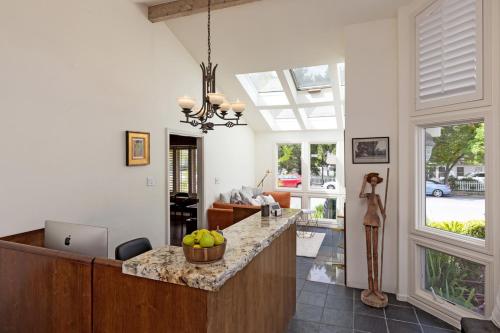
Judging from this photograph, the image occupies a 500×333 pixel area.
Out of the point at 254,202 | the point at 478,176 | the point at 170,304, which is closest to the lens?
the point at 170,304

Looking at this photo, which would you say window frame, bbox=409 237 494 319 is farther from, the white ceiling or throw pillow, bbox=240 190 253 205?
throw pillow, bbox=240 190 253 205

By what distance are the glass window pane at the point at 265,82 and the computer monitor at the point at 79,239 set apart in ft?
14.7

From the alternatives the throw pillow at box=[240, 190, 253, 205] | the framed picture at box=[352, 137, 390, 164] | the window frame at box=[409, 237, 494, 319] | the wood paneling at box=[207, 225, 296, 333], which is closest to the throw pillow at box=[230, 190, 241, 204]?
the throw pillow at box=[240, 190, 253, 205]

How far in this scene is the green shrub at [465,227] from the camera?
2760 millimetres

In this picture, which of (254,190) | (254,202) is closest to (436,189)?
(254,202)

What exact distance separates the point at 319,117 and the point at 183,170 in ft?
12.9

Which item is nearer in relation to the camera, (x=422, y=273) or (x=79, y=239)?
(x=79, y=239)

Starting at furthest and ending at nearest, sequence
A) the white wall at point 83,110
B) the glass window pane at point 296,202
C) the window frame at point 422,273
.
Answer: the glass window pane at point 296,202 → the window frame at point 422,273 → the white wall at point 83,110

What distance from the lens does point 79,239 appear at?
1896mm

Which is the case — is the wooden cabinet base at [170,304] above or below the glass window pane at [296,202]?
above

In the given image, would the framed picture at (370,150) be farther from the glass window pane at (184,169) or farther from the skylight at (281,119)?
the glass window pane at (184,169)

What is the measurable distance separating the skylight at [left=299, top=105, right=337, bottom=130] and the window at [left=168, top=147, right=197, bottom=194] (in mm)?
3161

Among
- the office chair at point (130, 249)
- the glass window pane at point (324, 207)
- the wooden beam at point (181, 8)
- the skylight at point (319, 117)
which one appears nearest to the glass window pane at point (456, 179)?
the wooden beam at point (181, 8)

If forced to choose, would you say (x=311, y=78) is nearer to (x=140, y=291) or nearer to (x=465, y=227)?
(x=465, y=227)
